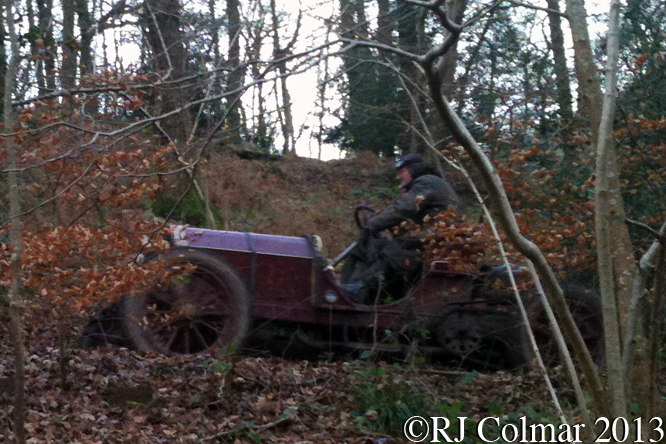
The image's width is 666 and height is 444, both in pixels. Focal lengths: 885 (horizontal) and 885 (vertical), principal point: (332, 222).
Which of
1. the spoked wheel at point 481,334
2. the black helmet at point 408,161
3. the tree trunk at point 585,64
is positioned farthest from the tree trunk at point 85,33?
the tree trunk at point 585,64

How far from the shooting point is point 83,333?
7562 mm

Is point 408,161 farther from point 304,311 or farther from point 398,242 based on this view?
point 304,311

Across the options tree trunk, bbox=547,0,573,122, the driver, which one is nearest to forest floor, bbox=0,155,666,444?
the driver

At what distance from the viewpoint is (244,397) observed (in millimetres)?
7000

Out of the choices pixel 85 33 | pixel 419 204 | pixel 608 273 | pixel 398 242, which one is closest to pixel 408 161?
pixel 419 204

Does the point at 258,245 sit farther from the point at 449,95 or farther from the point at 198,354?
the point at 449,95

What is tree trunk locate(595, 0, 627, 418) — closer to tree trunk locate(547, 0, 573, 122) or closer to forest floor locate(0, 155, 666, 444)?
tree trunk locate(547, 0, 573, 122)

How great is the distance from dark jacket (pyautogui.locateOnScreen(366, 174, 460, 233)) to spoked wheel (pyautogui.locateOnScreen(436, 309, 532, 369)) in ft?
3.06

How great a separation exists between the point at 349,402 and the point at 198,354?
144 cm

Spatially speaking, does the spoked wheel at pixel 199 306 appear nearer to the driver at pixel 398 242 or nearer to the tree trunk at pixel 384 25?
the driver at pixel 398 242

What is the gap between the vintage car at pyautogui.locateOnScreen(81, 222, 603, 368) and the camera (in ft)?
24.5

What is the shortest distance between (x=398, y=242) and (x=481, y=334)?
42.9 inches

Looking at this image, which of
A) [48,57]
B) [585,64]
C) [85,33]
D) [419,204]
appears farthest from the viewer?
[85,33]

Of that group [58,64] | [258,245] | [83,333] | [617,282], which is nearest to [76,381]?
[83,333]
